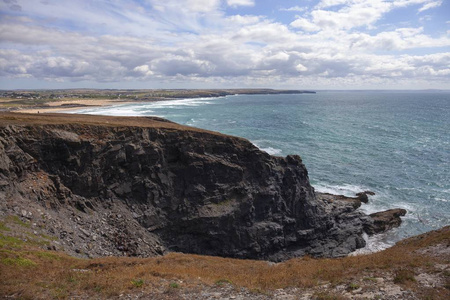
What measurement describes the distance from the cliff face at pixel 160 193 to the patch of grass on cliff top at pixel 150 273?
5.03 meters

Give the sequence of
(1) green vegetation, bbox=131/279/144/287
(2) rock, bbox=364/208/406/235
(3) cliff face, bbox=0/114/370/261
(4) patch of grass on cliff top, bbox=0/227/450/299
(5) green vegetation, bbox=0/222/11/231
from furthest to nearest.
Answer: (2) rock, bbox=364/208/406/235 → (3) cliff face, bbox=0/114/370/261 → (5) green vegetation, bbox=0/222/11/231 → (1) green vegetation, bbox=131/279/144/287 → (4) patch of grass on cliff top, bbox=0/227/450/299

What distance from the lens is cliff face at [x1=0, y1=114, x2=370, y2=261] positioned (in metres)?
25.4

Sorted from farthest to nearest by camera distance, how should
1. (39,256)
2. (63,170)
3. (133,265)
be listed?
(63,170), (133,265), (39,256)

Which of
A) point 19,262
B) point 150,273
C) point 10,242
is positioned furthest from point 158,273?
point 10,242

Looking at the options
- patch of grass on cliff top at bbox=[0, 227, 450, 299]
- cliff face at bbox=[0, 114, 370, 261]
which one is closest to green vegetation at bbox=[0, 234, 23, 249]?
patch of grass on cliff top at bbox=[0, 227, 450, 299]

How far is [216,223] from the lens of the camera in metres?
32.4

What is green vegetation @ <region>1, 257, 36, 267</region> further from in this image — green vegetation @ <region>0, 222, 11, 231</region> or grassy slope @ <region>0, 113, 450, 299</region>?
green vegetation @ <region>0, 222, 11, 231</region>

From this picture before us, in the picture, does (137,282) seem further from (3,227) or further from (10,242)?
(3,227)

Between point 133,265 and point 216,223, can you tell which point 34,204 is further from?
point 216,223

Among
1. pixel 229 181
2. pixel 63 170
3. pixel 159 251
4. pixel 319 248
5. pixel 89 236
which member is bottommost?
pixel 319 248

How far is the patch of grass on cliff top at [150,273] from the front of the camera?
1531 centimetres

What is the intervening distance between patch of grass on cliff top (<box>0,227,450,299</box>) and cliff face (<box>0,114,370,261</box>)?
16.5 ft

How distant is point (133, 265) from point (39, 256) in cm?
541

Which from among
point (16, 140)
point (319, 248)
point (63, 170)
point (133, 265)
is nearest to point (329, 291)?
point (133, 265)
